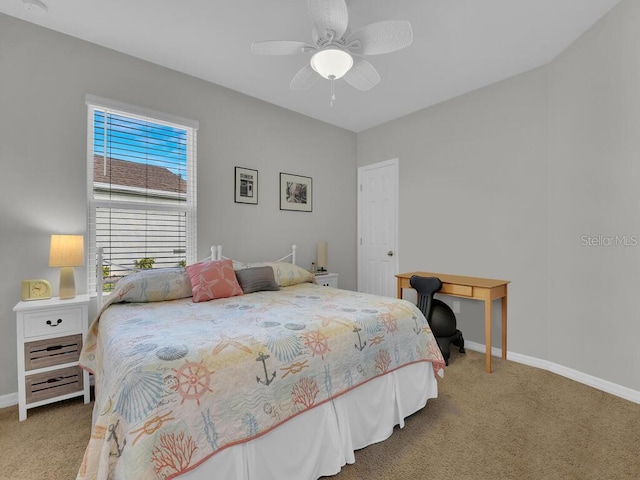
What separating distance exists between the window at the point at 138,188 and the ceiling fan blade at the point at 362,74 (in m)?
1.75

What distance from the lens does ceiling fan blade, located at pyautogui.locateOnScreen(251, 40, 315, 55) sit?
6.72 feet

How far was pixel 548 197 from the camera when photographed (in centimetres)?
303

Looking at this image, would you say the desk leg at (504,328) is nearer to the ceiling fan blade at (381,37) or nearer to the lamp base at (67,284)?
the ceiling fan blade at (381,37)

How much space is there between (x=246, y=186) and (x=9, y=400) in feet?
8.83

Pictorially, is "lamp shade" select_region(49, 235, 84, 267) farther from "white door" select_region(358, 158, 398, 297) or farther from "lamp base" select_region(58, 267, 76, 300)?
"white door" select_region(358, 158, 398, 297)

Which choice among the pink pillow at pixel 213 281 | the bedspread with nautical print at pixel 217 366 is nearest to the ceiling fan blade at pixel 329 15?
the bedspread with nautical print at pixel 217 366

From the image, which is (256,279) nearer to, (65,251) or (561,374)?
(65,251)

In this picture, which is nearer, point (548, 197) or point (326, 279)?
point (548, 197)

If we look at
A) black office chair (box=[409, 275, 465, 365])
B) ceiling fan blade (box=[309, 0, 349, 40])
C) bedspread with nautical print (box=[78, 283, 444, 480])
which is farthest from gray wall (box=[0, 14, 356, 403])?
ceiling fan blade (box=[309, 0, 349, 40])

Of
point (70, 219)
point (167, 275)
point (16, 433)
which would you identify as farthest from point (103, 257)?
point (16, 433)

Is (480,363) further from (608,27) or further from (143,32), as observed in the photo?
(143,32)

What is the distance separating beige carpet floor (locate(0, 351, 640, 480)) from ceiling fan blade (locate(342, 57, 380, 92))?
248 centimetres

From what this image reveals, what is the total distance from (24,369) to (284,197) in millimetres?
2833

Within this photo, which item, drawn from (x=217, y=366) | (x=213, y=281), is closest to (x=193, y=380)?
(x=217, y=366)
